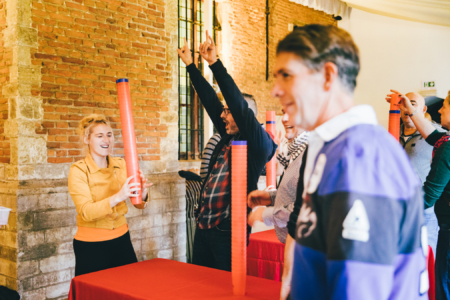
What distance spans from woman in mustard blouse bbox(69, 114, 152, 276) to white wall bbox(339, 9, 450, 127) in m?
5.90

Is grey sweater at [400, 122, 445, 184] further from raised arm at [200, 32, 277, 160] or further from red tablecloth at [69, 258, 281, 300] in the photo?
red tablecloth at [69, 258, 281, 300]

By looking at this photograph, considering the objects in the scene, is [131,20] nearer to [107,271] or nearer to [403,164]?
[107,271]

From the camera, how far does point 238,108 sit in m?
2.03

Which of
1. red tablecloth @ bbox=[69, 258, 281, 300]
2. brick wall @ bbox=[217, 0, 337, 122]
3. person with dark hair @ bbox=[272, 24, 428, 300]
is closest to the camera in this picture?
person with dark hair @ bbox=[272, 24, 428, 300]

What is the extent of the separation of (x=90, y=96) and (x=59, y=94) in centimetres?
32

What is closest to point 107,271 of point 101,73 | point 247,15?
point 101,73

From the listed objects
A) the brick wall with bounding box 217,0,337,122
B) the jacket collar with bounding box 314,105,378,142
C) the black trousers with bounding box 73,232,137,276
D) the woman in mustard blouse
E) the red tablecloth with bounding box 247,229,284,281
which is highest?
the brick wall with bounding box 217,0,337,122

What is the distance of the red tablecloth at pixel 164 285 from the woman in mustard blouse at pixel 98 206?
11.3 inches

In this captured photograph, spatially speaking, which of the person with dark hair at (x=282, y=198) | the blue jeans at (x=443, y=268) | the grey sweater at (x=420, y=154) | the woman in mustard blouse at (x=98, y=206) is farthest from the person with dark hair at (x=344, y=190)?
the grey sweater at (x=420, y=154)

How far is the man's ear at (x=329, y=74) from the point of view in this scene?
71 cm

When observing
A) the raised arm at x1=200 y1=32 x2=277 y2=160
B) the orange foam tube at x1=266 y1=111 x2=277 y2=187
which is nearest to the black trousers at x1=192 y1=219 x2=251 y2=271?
the orange foam tube at x1=266 y1=111 x2=277 y2=187

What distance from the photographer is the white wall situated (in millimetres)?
6746

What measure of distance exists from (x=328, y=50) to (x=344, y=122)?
5.7 inches

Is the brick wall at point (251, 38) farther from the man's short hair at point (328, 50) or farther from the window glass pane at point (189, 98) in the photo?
the man's short hair at point (328, 50)
